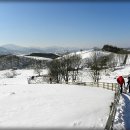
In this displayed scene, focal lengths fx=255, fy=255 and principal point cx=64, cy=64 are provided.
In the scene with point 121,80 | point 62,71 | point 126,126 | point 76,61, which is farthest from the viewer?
point 76,61

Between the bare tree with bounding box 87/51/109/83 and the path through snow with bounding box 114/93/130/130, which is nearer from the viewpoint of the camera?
the path through snow with bounding box 114/93/130/130

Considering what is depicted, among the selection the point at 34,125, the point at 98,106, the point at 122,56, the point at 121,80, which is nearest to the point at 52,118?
the point at 34,125

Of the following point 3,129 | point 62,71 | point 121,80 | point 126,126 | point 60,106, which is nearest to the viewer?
point 126,126

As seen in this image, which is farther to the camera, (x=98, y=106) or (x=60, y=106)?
(x=60, y=106)

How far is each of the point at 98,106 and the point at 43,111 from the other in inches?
128

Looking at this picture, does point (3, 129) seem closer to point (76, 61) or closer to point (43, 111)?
point (43, 111)

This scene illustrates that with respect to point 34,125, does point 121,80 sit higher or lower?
higher

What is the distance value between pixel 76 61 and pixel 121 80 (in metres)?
64.8

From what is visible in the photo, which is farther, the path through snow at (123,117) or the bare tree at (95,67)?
the bare tree at (95,67)

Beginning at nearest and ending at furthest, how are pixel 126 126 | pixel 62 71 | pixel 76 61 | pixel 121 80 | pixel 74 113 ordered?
pixel 126 126, pixel 74 113, pixel 121 80, pixel 62 71, pixel 76 61

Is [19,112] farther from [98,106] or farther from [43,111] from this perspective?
[98,106]

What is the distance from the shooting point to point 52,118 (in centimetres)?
1266

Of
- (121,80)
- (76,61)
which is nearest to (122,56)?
(76,61)

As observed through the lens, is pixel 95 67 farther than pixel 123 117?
Yes
